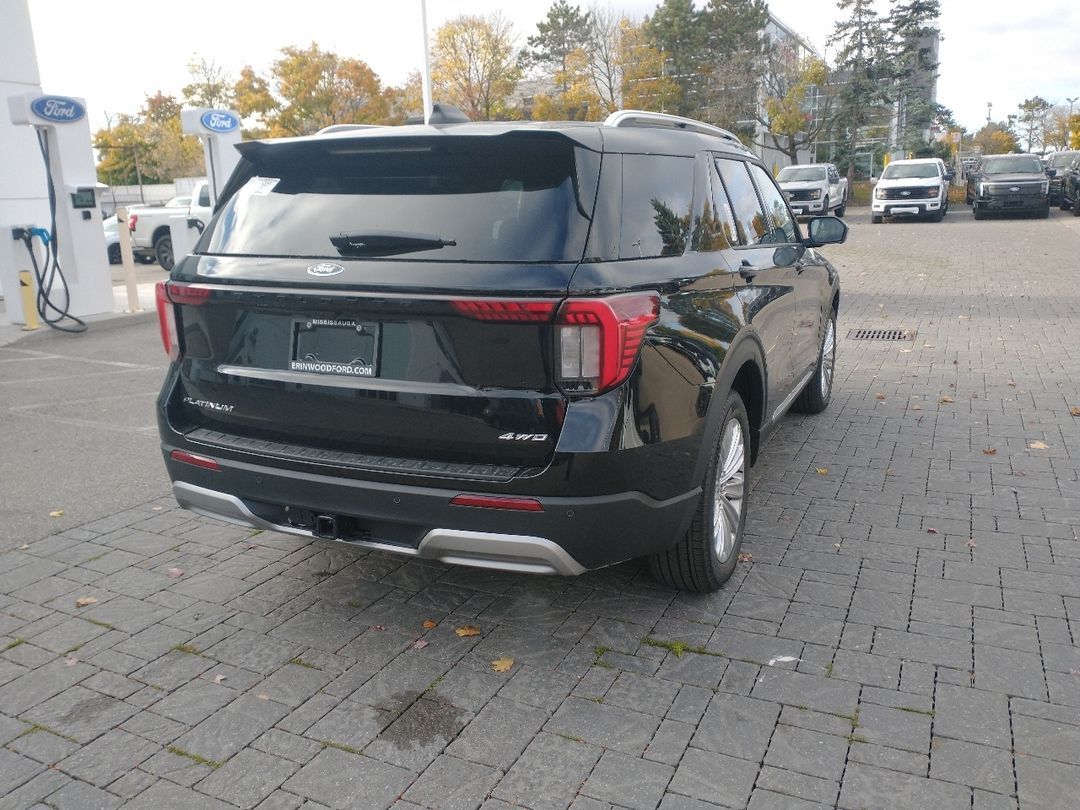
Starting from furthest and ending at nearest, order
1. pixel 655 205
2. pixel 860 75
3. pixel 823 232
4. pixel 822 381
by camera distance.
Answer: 1. pixel 860 75
2. pixel 822 381
3. pixel 823 232
4. pixel 655 205

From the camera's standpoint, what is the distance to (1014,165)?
28.2 metres

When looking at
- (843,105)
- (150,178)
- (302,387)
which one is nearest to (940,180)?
(843,105)

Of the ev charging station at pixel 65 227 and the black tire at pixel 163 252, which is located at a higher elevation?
the ev charging station at pixel 65 227

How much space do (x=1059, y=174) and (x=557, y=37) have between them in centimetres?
3717

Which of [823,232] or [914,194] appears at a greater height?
[823,232]

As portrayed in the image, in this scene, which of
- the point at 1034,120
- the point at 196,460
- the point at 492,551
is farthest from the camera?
the point at 1034,120

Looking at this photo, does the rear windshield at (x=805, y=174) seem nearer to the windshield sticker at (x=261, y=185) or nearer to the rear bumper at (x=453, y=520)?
the windshield sticker at (x=261, y=185)

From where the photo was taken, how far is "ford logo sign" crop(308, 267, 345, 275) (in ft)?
10.6

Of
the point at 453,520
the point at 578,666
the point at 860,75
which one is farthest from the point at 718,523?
the point at 860,75

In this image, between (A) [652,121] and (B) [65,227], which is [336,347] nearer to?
(A) [652,121]

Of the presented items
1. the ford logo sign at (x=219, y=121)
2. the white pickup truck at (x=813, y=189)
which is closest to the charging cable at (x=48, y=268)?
the ford logo sign at (x=219, y=121)

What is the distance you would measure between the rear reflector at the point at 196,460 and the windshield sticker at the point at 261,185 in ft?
3.45

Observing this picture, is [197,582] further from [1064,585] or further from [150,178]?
[150,178]

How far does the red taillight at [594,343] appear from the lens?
2.95 m
